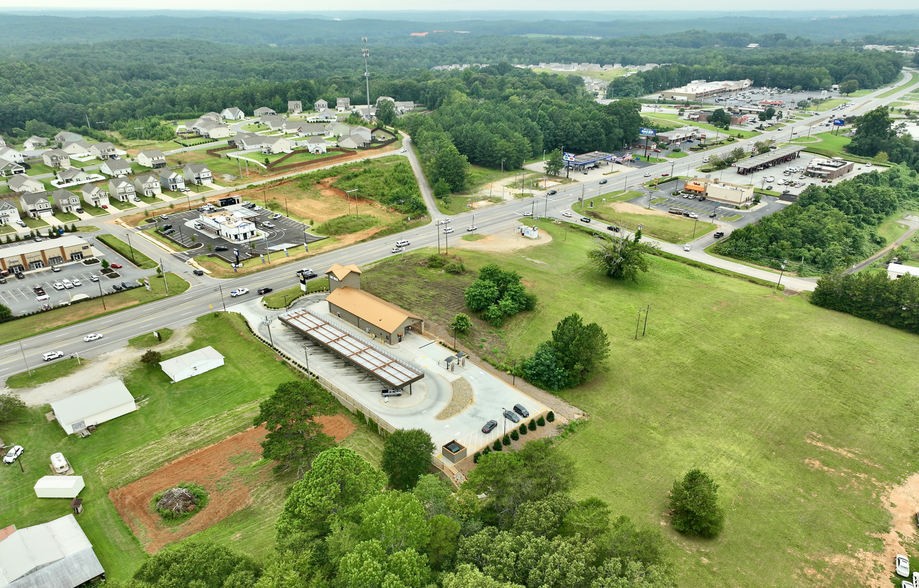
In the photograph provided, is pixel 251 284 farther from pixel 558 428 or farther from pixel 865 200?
pixel 865 200

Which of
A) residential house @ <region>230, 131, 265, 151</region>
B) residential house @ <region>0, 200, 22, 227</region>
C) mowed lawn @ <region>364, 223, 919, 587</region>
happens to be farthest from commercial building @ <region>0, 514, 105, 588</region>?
residential house @ <region>230, 131, 265, 151</region>

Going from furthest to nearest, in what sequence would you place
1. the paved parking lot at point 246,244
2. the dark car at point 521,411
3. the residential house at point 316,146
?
1. the residential house at point 316,146
2. the paved parking lot at point 246,244
3. the dark car at point 521,411

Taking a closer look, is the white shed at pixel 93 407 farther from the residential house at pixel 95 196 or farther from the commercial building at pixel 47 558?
the residential house at pixel 95 196

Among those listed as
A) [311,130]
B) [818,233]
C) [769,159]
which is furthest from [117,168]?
[769,159]

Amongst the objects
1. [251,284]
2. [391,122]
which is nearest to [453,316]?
[251,284]

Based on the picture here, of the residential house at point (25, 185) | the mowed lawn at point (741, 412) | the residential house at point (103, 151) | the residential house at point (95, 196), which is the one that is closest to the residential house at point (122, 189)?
the residential house at point (95, 196)

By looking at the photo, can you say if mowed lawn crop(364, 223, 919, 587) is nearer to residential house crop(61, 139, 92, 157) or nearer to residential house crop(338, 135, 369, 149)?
residential house crop(338, 135, 369, 149)
